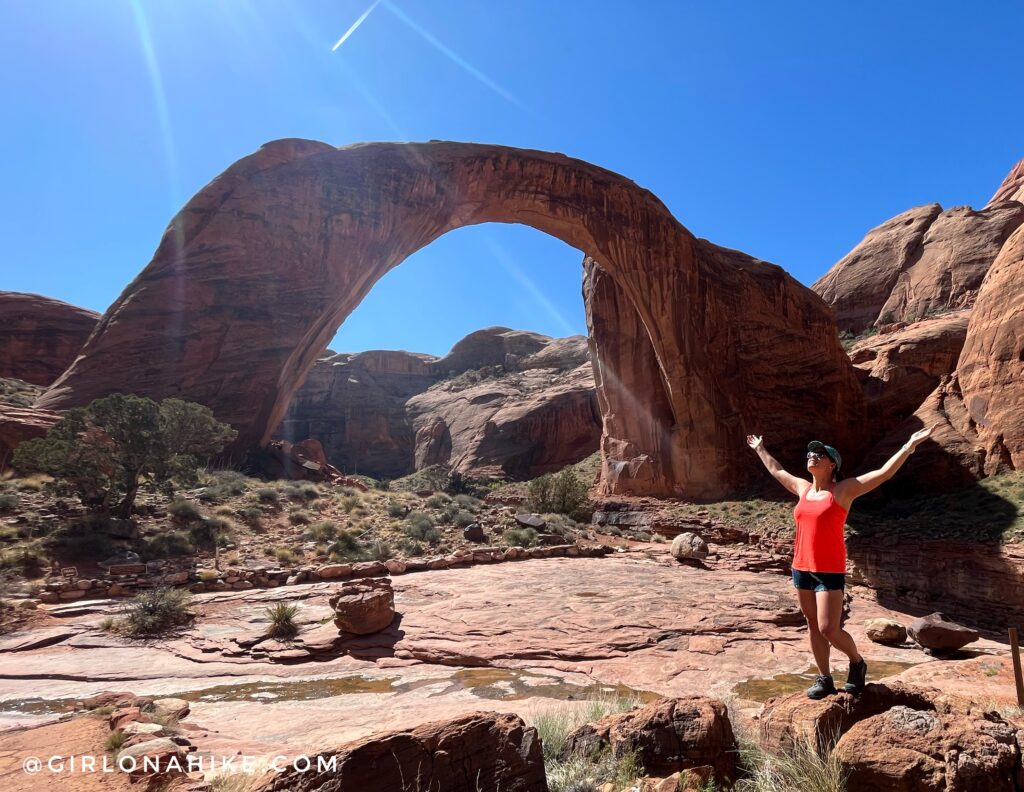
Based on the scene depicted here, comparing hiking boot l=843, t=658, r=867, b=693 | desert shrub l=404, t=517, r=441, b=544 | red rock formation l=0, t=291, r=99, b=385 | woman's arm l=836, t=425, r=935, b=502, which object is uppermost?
red rock formation l=0, t=291, r=99, b=385

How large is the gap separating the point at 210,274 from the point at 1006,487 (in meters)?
26.7

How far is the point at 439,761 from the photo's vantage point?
8.44ft

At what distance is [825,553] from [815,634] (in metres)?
0.51

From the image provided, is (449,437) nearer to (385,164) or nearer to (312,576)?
(385,164)

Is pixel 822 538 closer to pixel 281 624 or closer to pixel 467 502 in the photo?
pixel 281 624

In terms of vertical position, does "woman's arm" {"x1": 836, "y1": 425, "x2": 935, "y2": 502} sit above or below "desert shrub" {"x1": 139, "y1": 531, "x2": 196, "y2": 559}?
above

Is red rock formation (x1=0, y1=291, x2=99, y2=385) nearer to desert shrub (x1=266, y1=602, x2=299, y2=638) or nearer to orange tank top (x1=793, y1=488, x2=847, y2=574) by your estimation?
desert shrub (x1=266, y1=602, x2=299, y2=638)

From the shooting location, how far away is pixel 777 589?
10141 mm

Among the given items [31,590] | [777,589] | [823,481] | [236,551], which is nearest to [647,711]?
[823,481]

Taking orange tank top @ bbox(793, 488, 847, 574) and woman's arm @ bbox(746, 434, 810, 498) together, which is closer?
orange tank top @ bbox(793, 488, 847, 574)

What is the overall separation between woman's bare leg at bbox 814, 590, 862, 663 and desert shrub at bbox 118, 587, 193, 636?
319 inches

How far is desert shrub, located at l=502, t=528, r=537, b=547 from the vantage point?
49.8 ft

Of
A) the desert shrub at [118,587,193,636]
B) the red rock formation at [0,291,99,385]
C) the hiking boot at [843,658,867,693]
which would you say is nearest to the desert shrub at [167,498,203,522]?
the desert shrub at [118,587,193,636]

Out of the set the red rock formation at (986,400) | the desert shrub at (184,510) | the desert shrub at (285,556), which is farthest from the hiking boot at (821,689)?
the red rock formation at (986,400)
